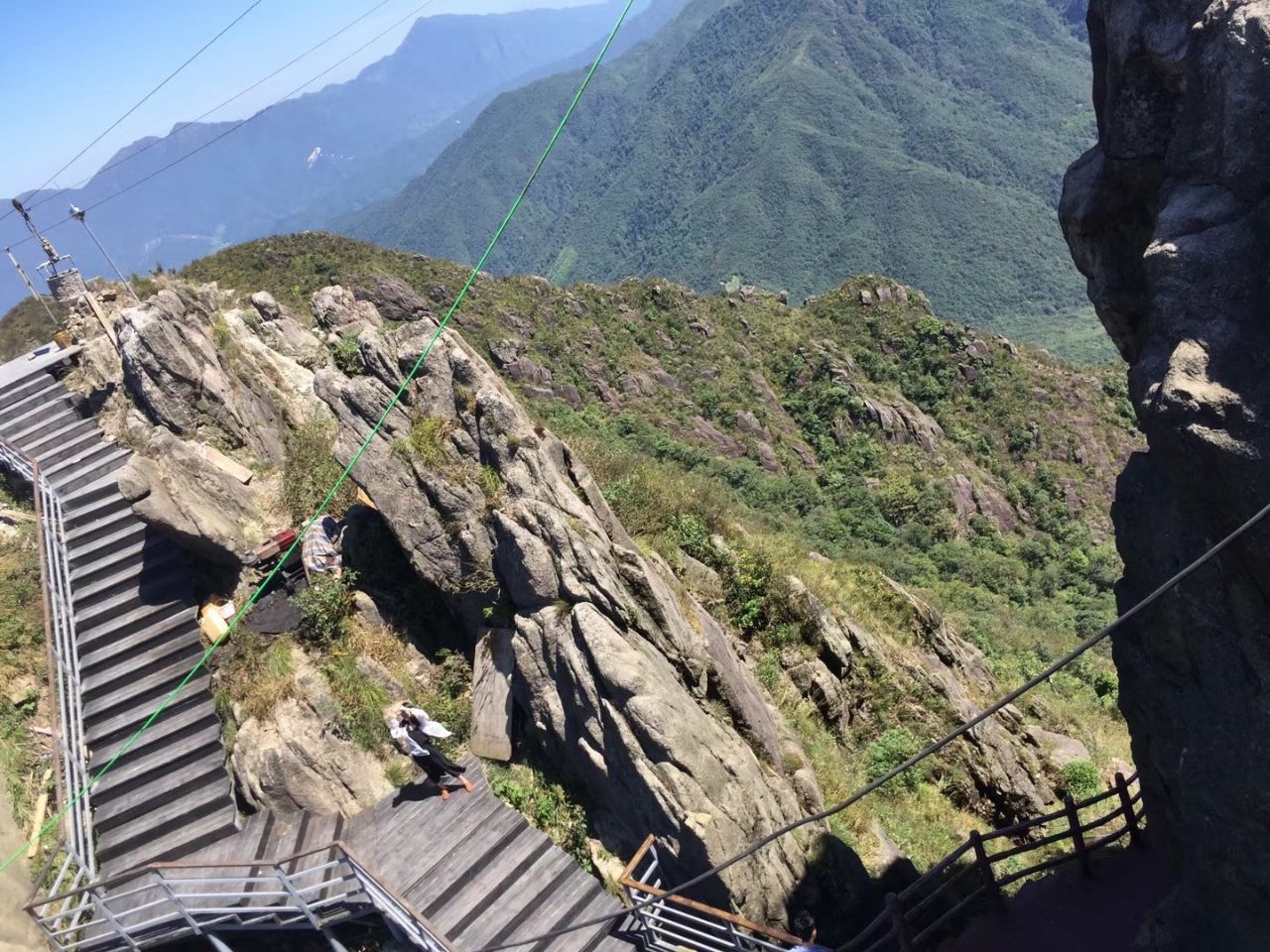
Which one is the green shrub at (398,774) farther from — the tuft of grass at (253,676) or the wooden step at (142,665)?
the wooden step at (142,665)

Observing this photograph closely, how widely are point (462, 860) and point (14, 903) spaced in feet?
17.1

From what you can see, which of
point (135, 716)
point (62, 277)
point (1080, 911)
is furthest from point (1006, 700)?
point (62, 277)

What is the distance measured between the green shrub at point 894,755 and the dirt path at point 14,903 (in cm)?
1069

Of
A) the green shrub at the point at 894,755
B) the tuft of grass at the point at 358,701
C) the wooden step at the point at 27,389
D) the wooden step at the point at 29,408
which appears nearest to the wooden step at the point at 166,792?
the tuft of grass at the point at 358,701

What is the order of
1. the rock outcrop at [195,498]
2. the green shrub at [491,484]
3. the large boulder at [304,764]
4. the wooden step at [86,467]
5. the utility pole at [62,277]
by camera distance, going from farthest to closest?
the utility pole at [62,277]
the wooden step at [86,467]
the rock outcrop at [195,498]
the green shrub at [491,484]
the large boulder at [304,764]

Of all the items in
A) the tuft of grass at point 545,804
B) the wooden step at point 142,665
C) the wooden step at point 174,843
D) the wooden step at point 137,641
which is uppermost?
the wooden step at point 137,641

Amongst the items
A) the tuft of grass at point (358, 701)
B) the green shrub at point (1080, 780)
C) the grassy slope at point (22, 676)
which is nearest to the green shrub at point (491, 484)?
the tuft of grass at point (358, 701)

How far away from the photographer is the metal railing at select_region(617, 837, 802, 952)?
26.0 ft

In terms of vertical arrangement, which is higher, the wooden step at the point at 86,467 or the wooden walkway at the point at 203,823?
the wooden step at the point at 86,467

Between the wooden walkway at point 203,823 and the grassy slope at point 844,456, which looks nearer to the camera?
the wooden walkway at point 203,823

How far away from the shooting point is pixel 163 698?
1142 cm

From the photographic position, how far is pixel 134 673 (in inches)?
463

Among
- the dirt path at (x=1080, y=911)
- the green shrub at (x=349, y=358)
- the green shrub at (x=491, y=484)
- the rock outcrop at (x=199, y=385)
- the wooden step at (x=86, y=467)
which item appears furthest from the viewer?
the rock outcrop at (x=199, y=385)

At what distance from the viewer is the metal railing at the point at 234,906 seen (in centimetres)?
845
